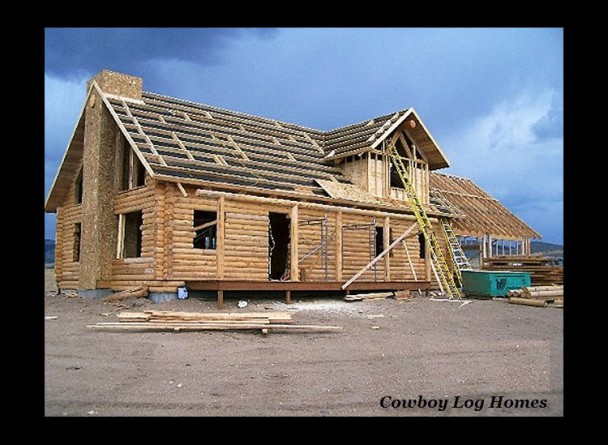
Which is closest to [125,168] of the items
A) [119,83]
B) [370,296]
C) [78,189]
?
[119,83]

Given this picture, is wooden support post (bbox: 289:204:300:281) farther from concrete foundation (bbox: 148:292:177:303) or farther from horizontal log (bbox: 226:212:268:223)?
concrete foundation (bbox: 148:292:177:303)

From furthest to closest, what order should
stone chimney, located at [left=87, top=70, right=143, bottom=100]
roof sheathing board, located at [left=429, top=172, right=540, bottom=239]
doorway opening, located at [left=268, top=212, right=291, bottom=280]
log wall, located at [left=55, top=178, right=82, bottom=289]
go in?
roof sheathing board, located at [left=429, top=172, right=540, bottom=239], doorway opening, located at [left=268, top=212, right=291, bottom=280], log wall, located at [left=55, top=178, right=82, bottom=289], stone chimney, located at [left=87, top=70, right=143, bottom=100]

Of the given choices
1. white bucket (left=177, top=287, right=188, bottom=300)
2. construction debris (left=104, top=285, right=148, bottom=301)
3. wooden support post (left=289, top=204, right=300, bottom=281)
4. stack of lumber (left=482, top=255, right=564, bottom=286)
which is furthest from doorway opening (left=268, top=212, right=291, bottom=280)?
stack of lumber (left=482, top=255, right=564, bottom=286)

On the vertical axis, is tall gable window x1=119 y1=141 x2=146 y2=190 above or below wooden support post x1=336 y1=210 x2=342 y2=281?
above

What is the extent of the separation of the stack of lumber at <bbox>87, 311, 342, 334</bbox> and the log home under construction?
139 inches

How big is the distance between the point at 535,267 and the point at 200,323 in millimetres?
18238

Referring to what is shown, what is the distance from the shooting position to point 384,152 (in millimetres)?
26281

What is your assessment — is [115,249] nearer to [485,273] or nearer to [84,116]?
[84,116]

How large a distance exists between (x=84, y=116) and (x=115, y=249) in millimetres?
6255

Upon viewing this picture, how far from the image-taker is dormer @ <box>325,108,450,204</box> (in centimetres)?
2558

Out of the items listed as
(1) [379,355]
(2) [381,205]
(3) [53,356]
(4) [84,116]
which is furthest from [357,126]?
(3) [53,356]

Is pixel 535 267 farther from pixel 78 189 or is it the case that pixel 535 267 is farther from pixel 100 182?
pixel 78 189
